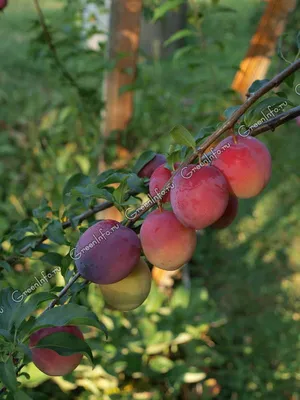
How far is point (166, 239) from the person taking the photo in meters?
0.48

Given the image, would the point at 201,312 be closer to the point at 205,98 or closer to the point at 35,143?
the point at 205,98

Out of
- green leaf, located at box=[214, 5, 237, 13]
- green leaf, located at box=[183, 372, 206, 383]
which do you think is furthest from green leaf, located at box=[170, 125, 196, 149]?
green leaf, located at box=[183, 372, 206, 383]

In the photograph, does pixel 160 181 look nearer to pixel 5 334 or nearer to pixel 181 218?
pixel 181 218

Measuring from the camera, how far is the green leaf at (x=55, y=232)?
660 millimetres

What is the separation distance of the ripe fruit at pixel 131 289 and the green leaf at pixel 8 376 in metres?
0.12

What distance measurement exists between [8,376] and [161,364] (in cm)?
91

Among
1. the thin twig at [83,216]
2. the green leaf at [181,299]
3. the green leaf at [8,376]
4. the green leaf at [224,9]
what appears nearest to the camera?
the green leaf at [8,376]

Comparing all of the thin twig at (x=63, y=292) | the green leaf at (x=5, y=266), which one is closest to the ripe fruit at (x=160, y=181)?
the thin twig at (x=63, y=292)

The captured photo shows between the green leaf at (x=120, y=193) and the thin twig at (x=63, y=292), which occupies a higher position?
the green leaf at (x=120, y=193)

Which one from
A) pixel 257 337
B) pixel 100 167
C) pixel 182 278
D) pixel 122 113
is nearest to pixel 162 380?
pixel 257 337

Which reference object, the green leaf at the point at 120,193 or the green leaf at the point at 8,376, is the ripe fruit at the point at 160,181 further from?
the green leaf at the point at 8,376

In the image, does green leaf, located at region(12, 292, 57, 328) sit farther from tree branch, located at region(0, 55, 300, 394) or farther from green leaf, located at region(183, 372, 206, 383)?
green leaf, located at region(183, 372, 206, 383)

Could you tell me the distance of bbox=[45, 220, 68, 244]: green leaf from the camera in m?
0.66

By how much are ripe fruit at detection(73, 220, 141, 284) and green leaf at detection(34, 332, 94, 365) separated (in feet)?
0.19
